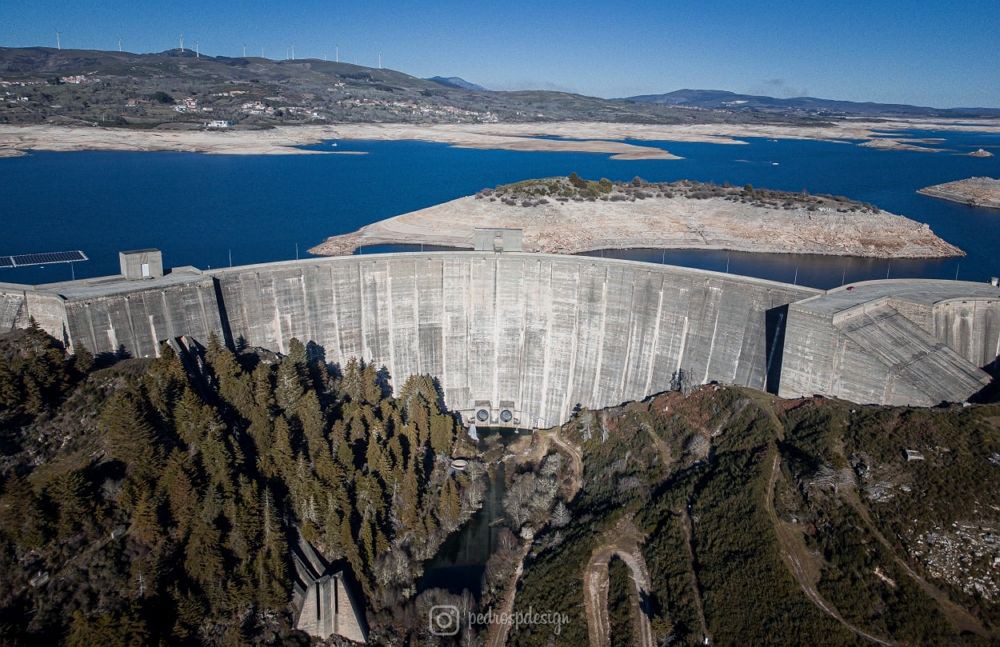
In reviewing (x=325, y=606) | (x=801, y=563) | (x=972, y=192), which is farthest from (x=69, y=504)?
(x=972, y=192)

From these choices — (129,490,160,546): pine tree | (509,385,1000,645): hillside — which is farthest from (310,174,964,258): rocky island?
(129,490,160,546): pine tree

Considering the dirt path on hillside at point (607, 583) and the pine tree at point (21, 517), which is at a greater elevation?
the pine tree at point (21, 517)

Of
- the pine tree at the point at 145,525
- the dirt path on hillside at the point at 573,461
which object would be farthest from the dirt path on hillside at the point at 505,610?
the pine tree at the point at 145,525

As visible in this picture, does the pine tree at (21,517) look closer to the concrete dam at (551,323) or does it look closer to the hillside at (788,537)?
the concrete dam at (551,323)

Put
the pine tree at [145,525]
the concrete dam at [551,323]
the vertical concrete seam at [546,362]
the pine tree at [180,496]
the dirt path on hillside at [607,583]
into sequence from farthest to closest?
the vertical concrete seam at [546,362], the concrete dam at [551,323], the dirt path on hillside at [607,583], the pine tree at [180,496], the pine tree at [145,525]

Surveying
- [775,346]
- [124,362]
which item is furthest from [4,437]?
[775,346]
